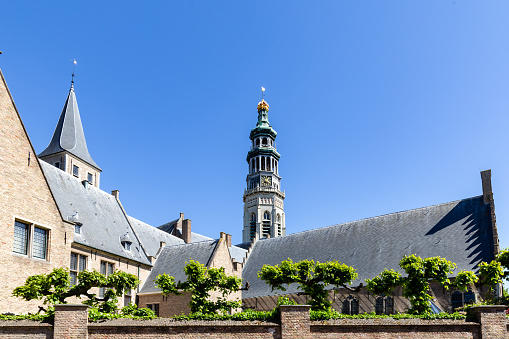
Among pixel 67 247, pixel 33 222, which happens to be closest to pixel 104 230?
pixel 67 247

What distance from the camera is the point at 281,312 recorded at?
55.6 ft

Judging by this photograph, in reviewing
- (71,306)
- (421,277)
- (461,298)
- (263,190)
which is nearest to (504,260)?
(421,277)

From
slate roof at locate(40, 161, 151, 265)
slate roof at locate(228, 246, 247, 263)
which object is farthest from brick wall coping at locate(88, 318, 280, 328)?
slate roof at locate(228, 246, 247, 263)

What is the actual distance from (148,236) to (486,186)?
2646 centimetres

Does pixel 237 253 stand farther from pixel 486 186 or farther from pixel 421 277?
pixel 421 277

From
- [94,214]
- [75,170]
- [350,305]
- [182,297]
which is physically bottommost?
[350,305]

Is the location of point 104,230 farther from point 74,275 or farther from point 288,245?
point 288,245

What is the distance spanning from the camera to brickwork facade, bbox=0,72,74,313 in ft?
71.1

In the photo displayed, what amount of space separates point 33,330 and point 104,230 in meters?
18.1

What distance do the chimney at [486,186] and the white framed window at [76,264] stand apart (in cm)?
2644

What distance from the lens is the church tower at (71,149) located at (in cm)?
4994

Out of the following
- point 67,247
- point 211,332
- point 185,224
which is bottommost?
point 211,332

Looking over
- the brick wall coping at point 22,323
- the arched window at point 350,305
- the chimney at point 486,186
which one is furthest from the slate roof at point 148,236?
the chimney at point 486,186

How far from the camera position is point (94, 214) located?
34375 millimetres
